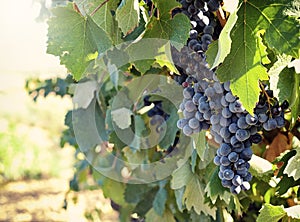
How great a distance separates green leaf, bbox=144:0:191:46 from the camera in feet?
2.56

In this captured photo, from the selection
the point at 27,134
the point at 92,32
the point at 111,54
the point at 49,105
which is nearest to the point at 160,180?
the point at 111,54

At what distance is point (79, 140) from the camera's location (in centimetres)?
144

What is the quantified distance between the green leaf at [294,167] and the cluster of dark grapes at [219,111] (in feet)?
0.23

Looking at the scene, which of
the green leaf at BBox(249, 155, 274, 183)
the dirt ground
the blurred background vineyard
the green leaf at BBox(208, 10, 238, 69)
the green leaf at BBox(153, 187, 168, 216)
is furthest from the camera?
the blurred background vineyard

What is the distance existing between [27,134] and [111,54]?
4.80 m

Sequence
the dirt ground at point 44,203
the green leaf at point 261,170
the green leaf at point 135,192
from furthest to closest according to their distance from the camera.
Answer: the dirt ground at point 44,203, the green leaf at point 135,192, the green leaf at point 261,170

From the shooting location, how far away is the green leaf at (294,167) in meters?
0.88

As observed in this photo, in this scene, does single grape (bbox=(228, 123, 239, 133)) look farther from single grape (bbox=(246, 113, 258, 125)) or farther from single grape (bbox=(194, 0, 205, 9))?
single grape (bbox=(194, 0, 205, 9))

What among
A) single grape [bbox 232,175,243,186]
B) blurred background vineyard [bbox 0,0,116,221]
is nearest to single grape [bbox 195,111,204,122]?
single grape [bbox 232,175,243,186]

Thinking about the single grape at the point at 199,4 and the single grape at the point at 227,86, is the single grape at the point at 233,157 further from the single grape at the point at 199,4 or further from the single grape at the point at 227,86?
the single grape at the point at 199,4

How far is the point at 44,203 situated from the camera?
15.5 feet

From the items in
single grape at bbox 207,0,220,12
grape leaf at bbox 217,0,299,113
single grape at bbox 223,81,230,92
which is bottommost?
single grape at bbox 223,81,230,92

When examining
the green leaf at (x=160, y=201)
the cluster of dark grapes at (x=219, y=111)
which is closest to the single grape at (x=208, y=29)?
the cluster of dark grapes at (x=219, y=111)

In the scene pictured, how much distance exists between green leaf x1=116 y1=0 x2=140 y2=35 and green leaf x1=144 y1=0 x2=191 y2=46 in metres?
0.03
